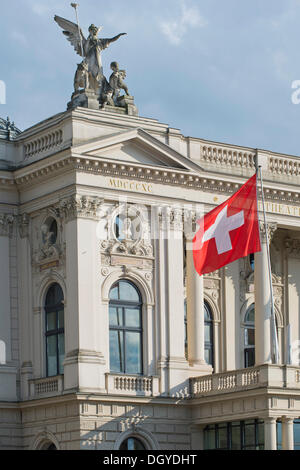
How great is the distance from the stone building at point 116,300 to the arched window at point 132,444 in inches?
3.0

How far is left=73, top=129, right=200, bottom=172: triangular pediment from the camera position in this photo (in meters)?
53.3

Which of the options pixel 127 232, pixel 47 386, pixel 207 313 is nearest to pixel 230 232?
pixel 127 232

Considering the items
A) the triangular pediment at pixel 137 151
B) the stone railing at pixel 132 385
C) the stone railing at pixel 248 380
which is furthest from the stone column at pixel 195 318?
the triangular pediment at pixel 137 151

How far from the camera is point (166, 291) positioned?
Result: 5509 cm

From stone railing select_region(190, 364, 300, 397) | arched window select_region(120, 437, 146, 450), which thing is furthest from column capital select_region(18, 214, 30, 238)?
arched window select_region(120, 437, 146, 450)

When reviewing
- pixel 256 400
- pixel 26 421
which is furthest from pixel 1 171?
pixel 256 400

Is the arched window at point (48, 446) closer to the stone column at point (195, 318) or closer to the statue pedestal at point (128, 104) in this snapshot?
the stone column at point (195, 318)

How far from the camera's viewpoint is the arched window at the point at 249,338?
193ft

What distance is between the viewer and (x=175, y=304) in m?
55.1

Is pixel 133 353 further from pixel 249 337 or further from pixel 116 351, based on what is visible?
pixel 249 337

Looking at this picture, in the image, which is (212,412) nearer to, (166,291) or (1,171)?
(166,291)

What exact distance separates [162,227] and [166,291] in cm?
240

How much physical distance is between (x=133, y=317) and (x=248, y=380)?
215 inches

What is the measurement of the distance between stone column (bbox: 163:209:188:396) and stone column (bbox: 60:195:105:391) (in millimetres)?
3067
